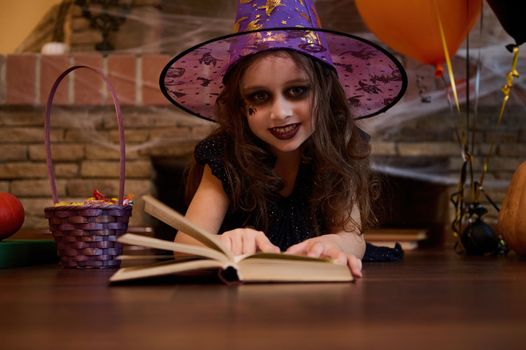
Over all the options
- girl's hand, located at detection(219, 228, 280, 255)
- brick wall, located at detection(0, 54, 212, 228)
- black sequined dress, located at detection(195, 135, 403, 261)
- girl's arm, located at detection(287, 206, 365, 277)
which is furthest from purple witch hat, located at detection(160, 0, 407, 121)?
brick wall, located at detection(0, 54, 212, 228)

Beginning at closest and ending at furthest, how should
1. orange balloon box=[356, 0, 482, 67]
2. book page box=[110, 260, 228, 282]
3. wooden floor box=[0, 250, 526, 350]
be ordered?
wooden floor box=[0, 250, 526, 350], book page box=[110, 260, 228, 282], orange balloon box=[356, 0, 482, 67]

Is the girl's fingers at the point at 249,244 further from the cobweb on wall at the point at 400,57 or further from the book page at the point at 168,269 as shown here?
the cobweb on wall at the point at 400,57

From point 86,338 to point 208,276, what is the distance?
383mm

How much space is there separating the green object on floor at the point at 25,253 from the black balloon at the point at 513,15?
3.66 feet

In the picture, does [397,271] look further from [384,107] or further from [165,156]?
[165,156]

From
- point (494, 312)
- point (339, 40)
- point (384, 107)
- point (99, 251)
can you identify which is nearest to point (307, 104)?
point (339, 40)

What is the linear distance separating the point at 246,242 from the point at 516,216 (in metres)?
0.75

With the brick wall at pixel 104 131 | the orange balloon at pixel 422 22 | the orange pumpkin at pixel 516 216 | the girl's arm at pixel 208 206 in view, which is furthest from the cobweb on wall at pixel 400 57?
the girl's arm at pixel 208 206

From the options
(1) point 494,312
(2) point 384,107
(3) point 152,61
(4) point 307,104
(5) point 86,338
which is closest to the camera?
(5) point 86,338

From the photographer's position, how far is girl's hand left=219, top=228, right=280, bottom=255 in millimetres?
844

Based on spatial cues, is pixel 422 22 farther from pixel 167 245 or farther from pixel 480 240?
pixel 167 245

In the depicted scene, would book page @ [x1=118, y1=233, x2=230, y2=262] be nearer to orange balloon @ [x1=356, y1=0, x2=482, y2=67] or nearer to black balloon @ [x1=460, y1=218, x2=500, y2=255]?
black balloon @ [x1=460, y1=218, x2=500, y2=255]

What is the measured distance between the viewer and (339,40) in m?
1.21

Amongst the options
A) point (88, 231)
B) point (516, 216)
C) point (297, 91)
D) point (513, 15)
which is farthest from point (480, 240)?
point (88, 231)
